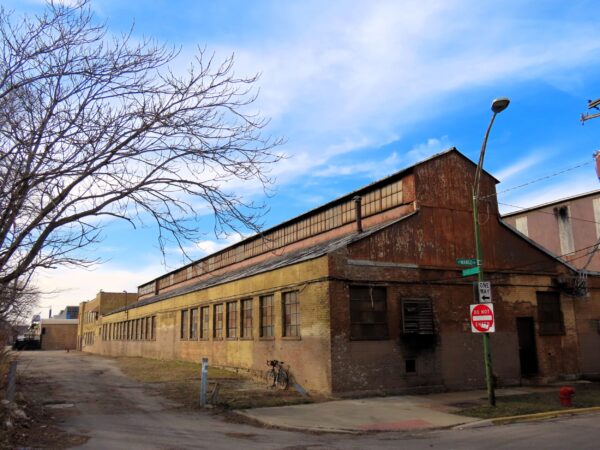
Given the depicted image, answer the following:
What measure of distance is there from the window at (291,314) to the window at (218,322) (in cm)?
791

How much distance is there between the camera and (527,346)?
836 inches

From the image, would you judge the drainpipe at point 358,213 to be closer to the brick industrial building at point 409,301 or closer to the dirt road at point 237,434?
the brick industrial building at point 409,301

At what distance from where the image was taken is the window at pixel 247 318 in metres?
23.7

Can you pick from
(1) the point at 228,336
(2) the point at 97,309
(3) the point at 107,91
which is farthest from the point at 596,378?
(2) the point at 97,309

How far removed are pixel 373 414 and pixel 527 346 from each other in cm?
1047

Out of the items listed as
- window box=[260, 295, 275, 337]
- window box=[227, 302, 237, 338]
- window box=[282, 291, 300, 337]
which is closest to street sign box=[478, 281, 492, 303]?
window box=[282, 291, 300, 337]

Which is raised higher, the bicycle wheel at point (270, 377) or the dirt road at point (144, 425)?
the bicycle wheel at point (270, 377)

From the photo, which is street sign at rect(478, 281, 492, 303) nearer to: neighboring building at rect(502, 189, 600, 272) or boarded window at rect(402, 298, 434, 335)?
boarded window at rect(402, 298, 434, 335)

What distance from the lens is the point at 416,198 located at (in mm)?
19656

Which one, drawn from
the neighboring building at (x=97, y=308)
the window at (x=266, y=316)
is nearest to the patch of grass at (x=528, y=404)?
the window at (x=266, y=316)

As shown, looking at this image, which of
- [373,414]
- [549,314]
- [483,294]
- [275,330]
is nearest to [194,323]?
[275,330]

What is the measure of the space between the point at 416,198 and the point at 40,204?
46.0 feet

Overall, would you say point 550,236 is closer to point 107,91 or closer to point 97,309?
point 107,91

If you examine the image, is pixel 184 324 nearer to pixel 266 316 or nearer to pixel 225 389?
pixel 266 316
